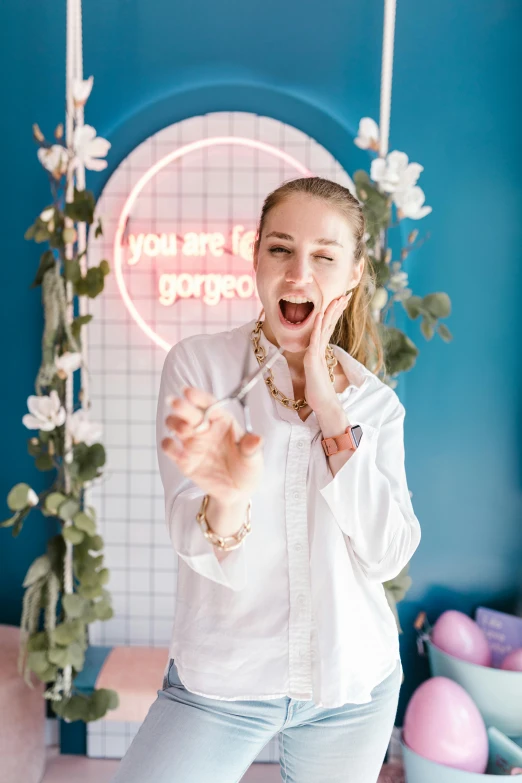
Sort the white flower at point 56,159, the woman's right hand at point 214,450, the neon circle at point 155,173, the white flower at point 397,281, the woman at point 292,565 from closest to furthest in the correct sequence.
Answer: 1. the woman's right hand at point 214,450
2. the woman at point 292,565
3. the white flower at point 56,159
4. the white flower at point 397,281
5. the neon circle at point 155,173

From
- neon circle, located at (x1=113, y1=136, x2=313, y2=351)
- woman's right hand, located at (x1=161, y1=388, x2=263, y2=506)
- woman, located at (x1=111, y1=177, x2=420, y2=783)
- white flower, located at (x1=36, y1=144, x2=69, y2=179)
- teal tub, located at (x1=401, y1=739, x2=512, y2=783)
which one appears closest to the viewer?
woman's right hand, located at (x1=161, y1=388, x2=263, y2=506)

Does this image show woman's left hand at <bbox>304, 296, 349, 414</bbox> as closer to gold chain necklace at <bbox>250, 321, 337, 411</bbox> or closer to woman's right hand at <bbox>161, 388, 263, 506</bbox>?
gold chain necklace at <bbox>250, 321, 337, 411</bbox>

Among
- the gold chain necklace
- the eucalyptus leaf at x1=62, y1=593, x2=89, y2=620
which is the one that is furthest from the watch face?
the eucalyptus leaf at x1=62, y1=593, x2=89, y2=620

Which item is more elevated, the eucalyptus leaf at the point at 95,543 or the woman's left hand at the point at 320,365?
the woman's left hand at the point at 320,365

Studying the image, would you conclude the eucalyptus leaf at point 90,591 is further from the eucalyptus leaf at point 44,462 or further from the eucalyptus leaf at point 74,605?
the eucalyptus leaf at point 44,462

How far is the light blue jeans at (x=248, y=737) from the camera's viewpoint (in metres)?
1.17

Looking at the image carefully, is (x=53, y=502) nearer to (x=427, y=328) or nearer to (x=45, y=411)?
(x=45, y=411)

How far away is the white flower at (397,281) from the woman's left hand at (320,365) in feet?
3.53

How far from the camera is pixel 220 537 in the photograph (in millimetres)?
1088

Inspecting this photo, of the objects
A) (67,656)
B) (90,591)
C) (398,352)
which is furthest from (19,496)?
(398,352)

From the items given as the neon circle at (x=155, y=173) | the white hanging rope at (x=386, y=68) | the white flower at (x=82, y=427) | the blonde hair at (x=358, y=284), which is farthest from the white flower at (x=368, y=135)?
the white flower at (x=82, y=427)

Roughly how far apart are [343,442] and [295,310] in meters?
0.30

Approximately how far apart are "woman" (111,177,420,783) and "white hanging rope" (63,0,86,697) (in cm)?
105

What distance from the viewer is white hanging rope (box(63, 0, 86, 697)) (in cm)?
205
